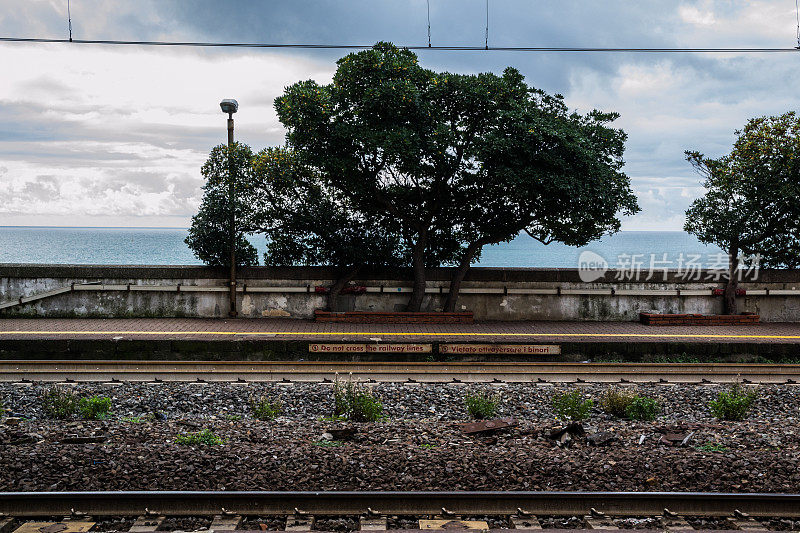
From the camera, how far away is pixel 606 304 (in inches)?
717

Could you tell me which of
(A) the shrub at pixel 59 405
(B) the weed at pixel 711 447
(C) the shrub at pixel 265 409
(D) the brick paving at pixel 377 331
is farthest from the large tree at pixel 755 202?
(A) the shrub at pixel 59 405

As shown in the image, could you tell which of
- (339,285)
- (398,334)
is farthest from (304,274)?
(398,334)

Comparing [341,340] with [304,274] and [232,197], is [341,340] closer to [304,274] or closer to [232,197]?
[304,274]

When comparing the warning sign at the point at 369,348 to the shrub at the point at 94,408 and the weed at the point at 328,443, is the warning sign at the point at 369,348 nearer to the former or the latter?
the shrub at the point at 94,408

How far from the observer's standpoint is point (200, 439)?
7.34 meters

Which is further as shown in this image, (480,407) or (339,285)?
(339,285)

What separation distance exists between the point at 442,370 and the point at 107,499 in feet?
23.0

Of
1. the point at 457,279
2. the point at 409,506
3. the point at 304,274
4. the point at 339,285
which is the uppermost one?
the point at 304,274

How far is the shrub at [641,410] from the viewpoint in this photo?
8.98 meters

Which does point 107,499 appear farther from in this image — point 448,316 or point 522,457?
point 448,316

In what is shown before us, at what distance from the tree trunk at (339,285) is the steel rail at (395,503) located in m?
11.6

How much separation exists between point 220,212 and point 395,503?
13.2 metres

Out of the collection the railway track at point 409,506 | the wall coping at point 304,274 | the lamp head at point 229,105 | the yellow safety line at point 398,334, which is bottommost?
the railway track at point 409,506

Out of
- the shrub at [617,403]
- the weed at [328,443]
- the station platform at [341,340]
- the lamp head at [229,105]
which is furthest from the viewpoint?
the lamp head at [229,105]
